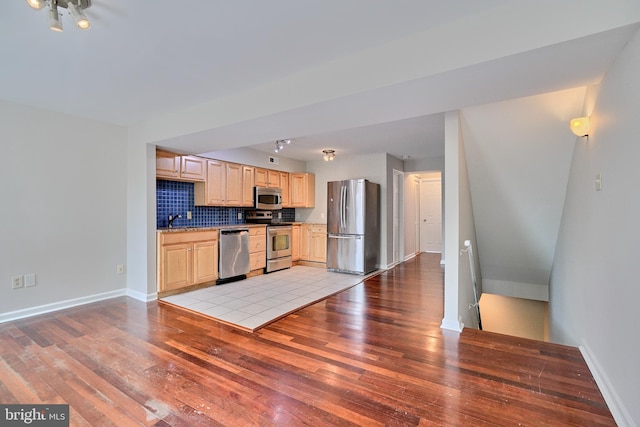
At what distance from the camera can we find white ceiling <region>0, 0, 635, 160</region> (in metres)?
1.74

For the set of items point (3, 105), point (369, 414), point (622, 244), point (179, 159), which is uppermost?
point (3, 105)

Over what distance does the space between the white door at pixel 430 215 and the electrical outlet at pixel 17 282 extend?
8.51m

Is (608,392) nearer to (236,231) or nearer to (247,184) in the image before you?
(236,231)

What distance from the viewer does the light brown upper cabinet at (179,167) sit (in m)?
4.23

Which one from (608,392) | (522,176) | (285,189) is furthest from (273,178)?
(608,392)

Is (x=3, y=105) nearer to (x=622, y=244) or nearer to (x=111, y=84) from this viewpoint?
(x=111, y=84)

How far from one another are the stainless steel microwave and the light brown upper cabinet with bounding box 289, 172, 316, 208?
44 centimetres

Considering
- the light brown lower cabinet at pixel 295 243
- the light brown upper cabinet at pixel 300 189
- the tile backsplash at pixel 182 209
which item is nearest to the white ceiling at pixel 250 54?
the tile backsplash at pixel 182 209

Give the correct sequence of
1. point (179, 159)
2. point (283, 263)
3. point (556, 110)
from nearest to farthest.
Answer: point (556, 110)
point (179, 159)
point (283, 263)

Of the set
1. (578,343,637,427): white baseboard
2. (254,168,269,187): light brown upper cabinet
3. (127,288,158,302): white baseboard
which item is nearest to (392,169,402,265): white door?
(254,168,269,187): light brown upper cabinet

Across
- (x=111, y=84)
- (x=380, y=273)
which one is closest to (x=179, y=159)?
(x=111, y=84)

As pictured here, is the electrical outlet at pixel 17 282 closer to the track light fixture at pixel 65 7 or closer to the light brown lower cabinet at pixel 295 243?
the track light fixture at pixel 65 7

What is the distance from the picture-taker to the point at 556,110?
2.66 m

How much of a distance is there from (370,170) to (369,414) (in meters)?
4.89
